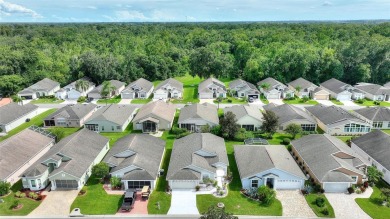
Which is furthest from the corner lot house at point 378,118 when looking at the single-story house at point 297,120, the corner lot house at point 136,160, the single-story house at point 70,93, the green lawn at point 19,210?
the single-story house at point 70,93

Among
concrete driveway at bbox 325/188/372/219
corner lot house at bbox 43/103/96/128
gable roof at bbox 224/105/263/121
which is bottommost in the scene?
concrete driveway at bbox 325/188/372/219

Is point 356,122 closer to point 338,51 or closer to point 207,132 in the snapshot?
point 207,132

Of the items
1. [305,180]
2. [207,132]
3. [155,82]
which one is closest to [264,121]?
[207,132]

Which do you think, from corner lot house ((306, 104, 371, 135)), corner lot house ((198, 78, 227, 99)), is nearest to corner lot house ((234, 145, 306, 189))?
corner lot house ((306, 104, 371, 135))

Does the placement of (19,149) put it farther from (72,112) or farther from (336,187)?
(336,187)

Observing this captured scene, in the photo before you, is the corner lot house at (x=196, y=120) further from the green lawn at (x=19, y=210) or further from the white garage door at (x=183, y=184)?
the green lawn at (x=19, y=210)

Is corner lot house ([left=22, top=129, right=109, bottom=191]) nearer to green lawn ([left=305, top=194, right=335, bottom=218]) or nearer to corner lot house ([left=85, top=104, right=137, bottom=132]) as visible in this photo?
corner lot house ([left=85, top=104, right=137, bottom=132])

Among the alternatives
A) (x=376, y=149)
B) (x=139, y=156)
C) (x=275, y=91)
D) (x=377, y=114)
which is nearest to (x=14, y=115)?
(x=139, y=156)
